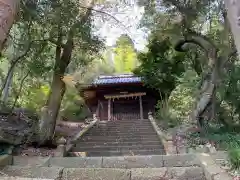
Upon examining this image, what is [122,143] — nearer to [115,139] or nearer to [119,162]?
[115,139]

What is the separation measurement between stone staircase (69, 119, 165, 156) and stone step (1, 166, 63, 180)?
369cm

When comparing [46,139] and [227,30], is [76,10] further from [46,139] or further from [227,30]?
[227,30]

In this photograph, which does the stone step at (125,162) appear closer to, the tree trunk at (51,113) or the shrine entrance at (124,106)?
the tree trunk at (51,113)

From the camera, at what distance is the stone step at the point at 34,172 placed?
4.53 metres

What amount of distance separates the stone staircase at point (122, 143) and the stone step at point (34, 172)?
145 inches

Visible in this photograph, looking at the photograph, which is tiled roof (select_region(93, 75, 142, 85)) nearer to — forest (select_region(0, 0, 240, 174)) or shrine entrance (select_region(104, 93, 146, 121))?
shrine entrance (select_region(104, 93, 146, 121))

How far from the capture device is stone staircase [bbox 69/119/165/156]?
9156 millimetres

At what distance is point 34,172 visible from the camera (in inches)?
186

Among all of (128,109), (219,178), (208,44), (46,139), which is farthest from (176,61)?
(219,178)

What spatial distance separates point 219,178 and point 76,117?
16.1 m

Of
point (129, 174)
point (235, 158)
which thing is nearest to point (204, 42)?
point (235, 158)

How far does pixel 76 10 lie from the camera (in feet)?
26.8

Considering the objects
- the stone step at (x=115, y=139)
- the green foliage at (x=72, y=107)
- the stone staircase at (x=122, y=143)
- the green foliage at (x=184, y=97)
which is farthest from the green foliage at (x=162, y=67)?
the stone step at (x=115, y=139)

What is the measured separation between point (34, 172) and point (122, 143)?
6.02 metres
